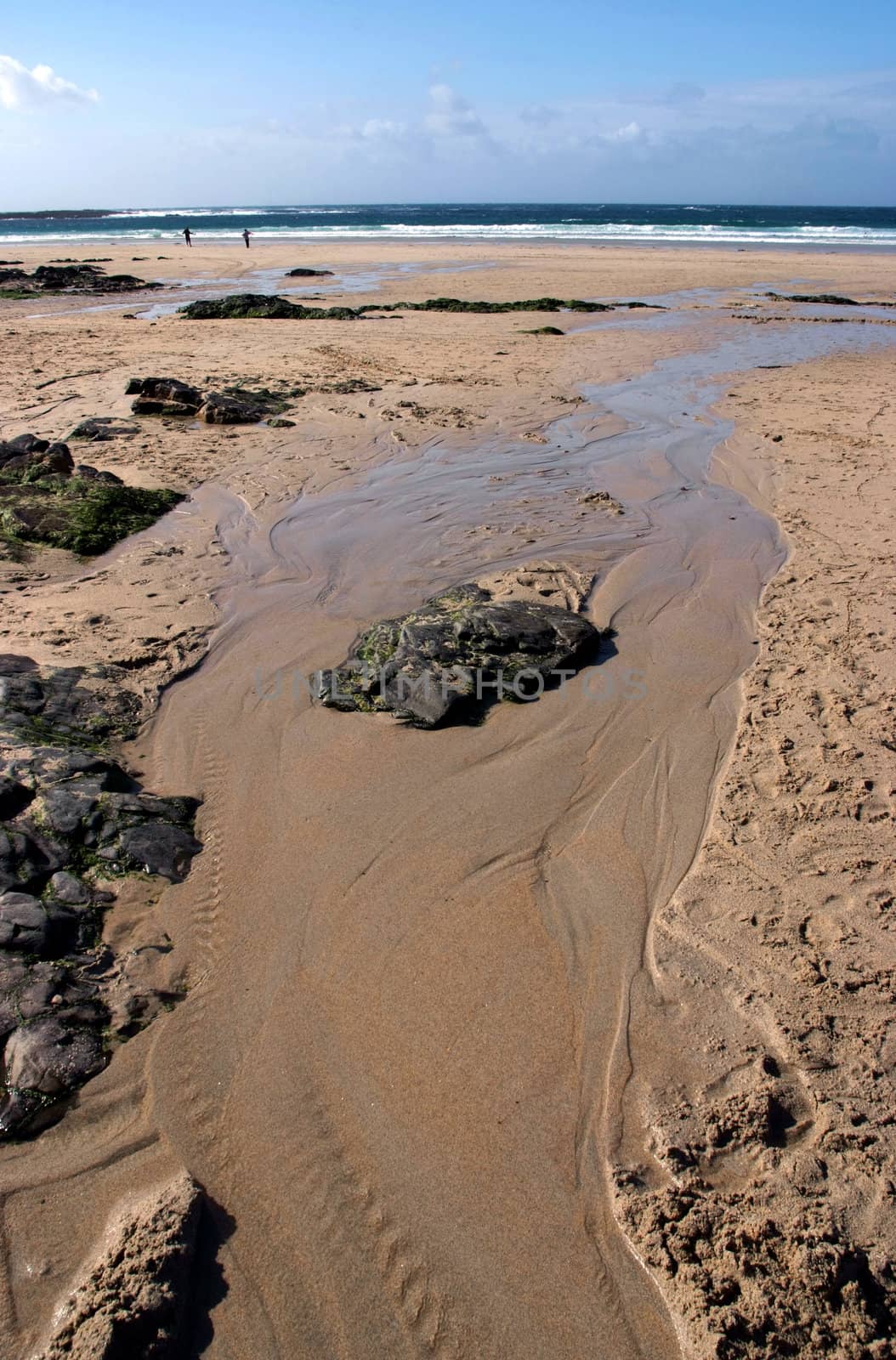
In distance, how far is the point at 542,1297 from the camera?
212cm

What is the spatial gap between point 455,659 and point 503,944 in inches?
81.1

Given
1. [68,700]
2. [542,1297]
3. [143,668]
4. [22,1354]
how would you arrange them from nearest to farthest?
1. [22,1354]
2. [542,1297]
3. [68,700]
4. [143,668]

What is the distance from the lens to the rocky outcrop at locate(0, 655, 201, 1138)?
2.62 meters

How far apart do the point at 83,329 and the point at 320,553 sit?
1403 cm

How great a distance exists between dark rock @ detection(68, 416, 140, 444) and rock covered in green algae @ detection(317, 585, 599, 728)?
5.99 m

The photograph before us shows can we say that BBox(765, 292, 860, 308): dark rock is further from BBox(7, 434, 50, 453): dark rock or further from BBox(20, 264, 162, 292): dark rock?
BBox(7, 434, 50, 453): dark rock

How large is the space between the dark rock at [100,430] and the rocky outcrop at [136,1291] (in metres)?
8.97

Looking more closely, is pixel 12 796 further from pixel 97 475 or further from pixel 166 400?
pixel 166 400

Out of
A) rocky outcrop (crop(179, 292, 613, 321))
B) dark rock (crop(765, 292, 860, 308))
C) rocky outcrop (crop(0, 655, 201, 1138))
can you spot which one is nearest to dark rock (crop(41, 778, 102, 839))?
rocky outcrop (crop(0, 655, 201, 1138))

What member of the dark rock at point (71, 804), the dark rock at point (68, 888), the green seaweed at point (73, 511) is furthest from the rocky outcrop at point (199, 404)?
the dark rock at point (68, 888)

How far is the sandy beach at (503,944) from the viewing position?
215cm

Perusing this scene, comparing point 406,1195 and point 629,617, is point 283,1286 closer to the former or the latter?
point 406,1195

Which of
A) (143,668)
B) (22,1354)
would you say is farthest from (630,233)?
(22,1354)

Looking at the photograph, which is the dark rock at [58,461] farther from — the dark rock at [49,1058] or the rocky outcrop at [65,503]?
the dark rock at [49,1058]
